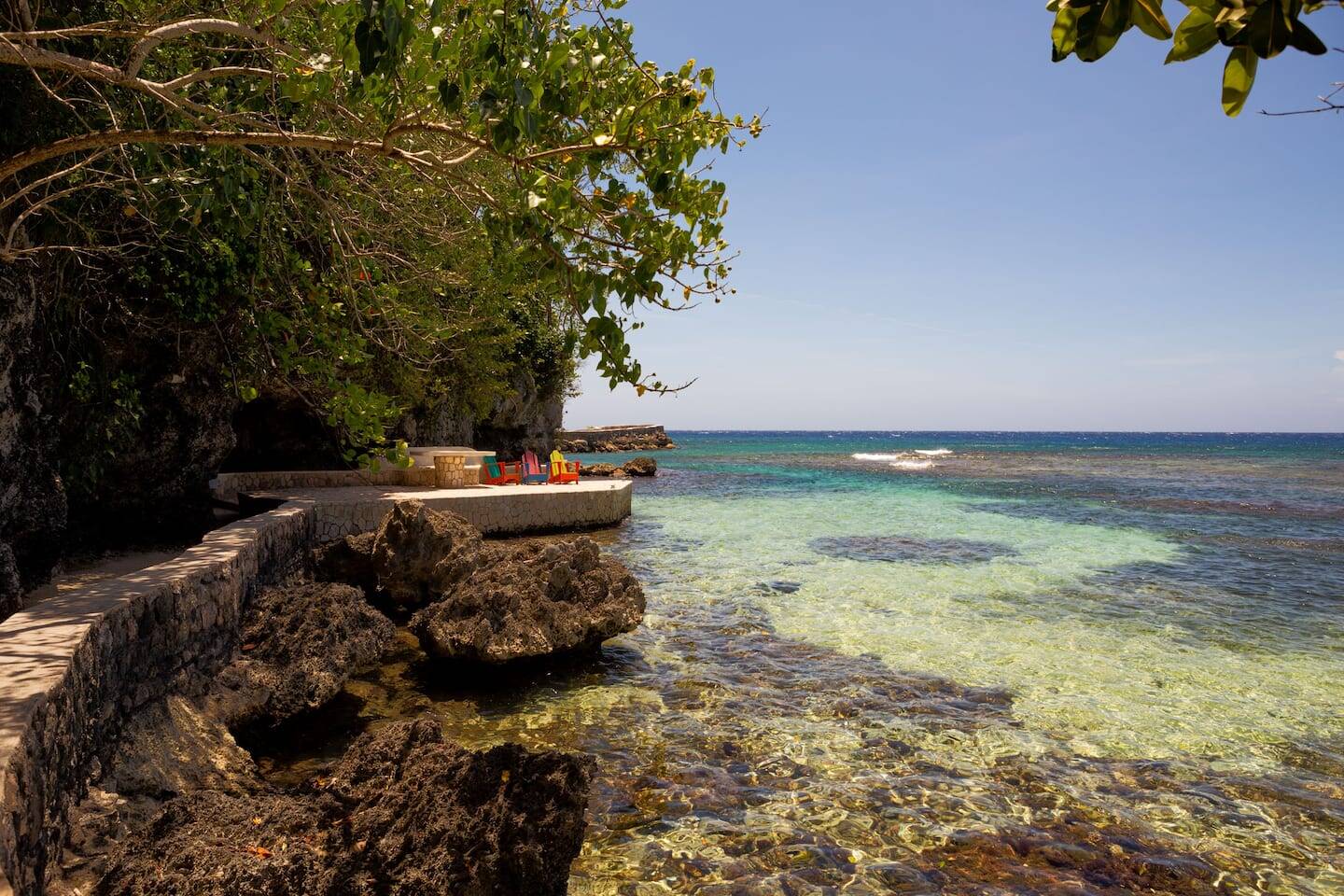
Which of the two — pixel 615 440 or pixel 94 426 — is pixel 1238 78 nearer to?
pixel 94 426

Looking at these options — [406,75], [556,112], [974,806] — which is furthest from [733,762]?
[406,75]

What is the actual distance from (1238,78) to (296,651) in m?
7.18

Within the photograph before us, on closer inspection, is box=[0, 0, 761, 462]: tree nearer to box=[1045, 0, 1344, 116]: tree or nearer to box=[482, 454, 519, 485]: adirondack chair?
box=[1045, 0, 1344, 116]: tree

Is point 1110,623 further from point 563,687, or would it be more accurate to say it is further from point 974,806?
point 563,687

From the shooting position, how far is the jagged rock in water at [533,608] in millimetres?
7246

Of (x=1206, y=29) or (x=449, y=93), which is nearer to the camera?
(x=1206, y=29)

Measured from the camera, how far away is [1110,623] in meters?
10.9

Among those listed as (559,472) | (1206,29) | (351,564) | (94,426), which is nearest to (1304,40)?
(1206,29)

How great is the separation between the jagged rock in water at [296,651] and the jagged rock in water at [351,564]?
2.11 meters

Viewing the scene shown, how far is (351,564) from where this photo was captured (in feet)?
32.0

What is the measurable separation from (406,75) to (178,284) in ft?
22.2

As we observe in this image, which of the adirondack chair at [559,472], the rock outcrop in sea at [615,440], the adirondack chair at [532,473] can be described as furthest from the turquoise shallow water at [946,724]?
the rock outcrop in sea at [615,440]

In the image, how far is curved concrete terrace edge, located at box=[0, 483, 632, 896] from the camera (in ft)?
9.42

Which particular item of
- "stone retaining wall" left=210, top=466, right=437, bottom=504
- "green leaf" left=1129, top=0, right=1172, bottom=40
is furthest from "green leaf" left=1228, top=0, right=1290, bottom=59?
"stone retaining wall" left=210, top=466, right=437, bottom=504
